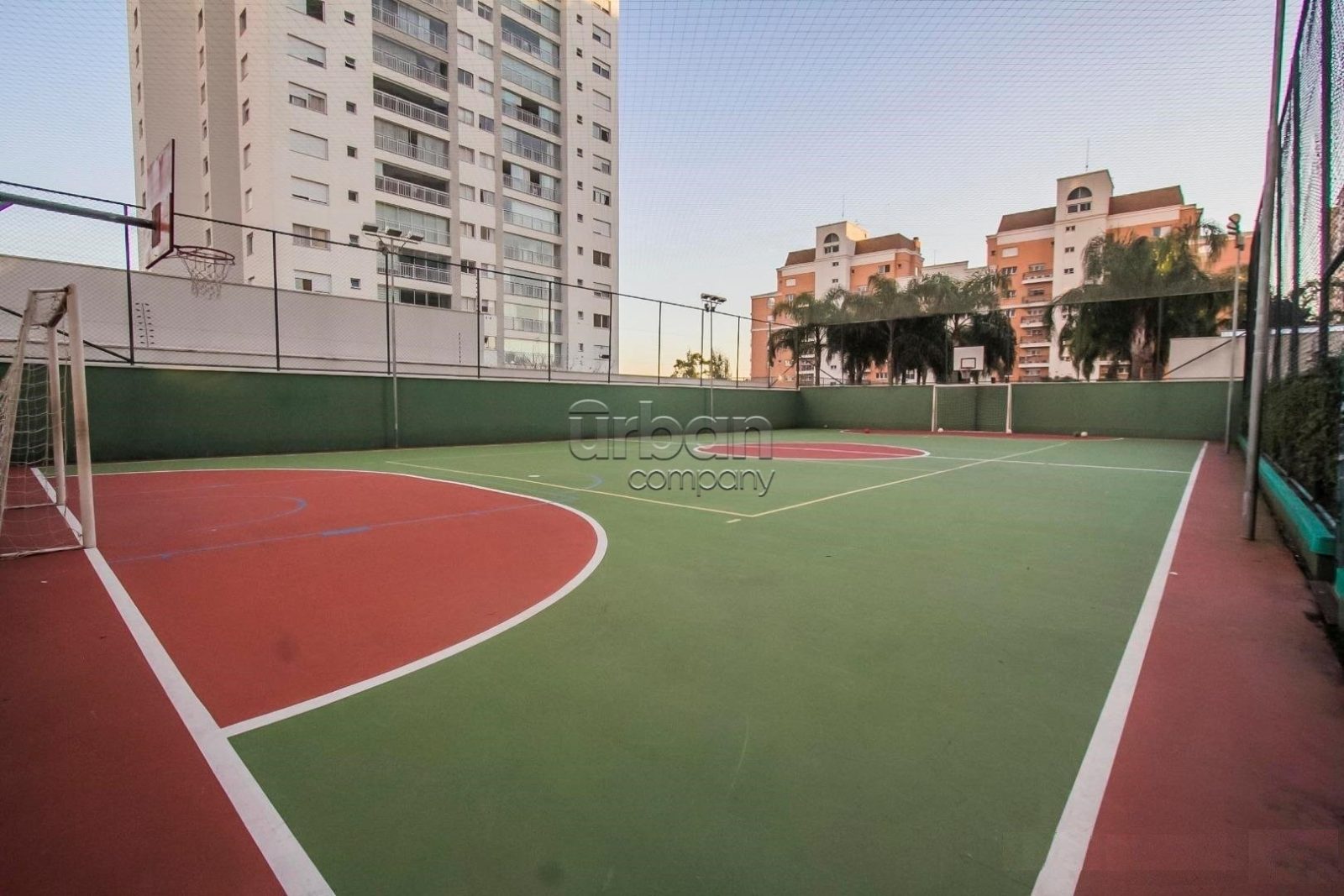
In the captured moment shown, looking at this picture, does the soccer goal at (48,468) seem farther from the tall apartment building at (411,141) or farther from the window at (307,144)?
the window at (307,144)

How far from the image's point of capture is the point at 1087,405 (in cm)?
1919

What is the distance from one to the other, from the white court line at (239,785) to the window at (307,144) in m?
31.5

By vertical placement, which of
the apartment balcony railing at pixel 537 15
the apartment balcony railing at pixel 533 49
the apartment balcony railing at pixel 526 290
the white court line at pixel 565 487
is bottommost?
the white court line at pixel 565 487

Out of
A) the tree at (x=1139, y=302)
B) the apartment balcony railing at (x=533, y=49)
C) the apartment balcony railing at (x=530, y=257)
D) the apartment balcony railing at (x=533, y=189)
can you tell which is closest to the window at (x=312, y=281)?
the apartment balcony railing at (x=530, y=257)

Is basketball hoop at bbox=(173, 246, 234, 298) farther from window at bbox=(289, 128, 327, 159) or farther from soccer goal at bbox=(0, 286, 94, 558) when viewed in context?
window at bbox=(289, 128, 327, 159)

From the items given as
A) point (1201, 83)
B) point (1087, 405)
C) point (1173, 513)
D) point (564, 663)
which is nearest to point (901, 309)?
point (1087, 405)

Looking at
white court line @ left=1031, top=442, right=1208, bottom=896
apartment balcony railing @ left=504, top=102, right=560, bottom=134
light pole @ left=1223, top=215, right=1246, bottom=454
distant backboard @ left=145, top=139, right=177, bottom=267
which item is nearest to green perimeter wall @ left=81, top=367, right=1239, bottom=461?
light pole @ left=1223, top=215, right=1246, bottom=454

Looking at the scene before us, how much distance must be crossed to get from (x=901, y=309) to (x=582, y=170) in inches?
1005

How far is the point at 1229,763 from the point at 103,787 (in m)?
3.36

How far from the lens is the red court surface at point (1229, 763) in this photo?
1.53 metres

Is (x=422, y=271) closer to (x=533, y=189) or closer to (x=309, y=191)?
(x=309, y=191)

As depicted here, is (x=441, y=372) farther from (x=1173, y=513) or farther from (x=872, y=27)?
(x=1173, y=513)

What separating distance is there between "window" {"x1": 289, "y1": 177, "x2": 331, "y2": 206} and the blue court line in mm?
28315

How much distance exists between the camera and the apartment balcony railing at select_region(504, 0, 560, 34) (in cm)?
3688
